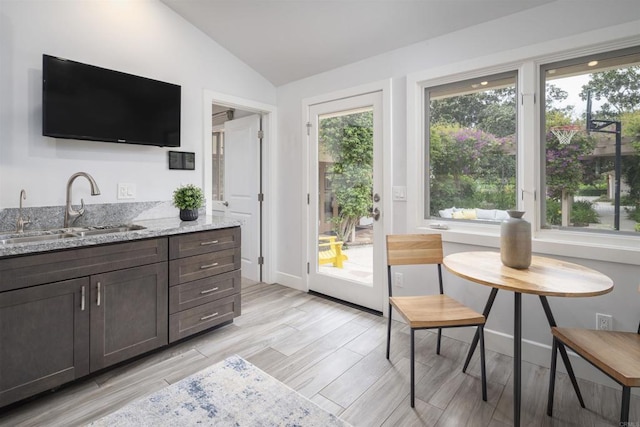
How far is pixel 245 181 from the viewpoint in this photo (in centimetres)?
407

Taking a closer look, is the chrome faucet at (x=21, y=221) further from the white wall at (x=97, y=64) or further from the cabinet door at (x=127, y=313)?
the cabinet door at (x=127, y=313)

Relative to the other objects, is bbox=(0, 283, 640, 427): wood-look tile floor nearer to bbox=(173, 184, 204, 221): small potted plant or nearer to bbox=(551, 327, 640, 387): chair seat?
bbox=(551, 327, 640, 387): chair seat

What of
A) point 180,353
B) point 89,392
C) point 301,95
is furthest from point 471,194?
point 89,392

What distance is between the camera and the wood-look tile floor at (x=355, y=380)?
Result: 5.59 feet

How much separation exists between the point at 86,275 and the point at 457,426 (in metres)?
2.20

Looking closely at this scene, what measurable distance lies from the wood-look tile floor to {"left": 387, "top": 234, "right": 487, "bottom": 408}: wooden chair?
0.48ft

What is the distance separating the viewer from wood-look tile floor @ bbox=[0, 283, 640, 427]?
5.59 feet

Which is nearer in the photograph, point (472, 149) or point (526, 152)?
point (526, 152)

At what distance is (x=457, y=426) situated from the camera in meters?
1.63

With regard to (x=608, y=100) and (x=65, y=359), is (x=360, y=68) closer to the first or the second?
(x=608, y=100)

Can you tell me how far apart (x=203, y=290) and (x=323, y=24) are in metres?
2.44

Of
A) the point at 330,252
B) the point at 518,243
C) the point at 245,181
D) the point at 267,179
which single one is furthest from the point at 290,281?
the point at 518,243

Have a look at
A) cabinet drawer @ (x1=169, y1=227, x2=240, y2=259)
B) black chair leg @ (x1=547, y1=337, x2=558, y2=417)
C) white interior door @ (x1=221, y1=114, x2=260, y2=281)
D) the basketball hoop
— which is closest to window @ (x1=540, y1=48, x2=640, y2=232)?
the basketball hoop

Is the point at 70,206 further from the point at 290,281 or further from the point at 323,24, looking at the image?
the point at 323,24
